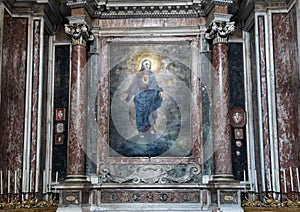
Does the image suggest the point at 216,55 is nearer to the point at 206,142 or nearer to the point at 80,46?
the point at 206,142

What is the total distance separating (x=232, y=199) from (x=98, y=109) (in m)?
3.73

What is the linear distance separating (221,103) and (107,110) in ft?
8.87

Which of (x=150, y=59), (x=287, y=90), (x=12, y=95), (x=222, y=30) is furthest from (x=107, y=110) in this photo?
(x=287, y=90)

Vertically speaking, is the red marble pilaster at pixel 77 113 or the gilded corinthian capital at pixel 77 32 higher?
the gilded corinthian capital at pixel 77 32

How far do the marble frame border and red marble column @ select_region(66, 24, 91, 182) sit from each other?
22.1 inches

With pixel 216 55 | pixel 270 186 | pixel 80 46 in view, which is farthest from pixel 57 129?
pixel 270 186

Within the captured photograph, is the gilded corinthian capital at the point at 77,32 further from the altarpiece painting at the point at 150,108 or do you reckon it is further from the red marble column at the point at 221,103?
the red marble column at the point at 221,103

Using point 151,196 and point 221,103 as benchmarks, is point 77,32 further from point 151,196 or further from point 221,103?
point 151,196

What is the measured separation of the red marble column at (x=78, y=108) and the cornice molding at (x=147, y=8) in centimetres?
75

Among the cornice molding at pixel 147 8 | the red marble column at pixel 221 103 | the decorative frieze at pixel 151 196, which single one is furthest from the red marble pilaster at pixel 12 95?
the red marble column at pixel 221 103

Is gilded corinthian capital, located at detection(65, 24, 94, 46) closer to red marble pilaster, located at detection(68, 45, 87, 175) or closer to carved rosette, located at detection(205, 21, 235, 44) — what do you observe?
red marble pilaster, located at detection(68, 45, 87, 175)

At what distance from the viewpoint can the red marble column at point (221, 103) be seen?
10.4 meters

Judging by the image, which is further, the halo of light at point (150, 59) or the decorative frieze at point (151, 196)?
the halo of light at point (150, 59)

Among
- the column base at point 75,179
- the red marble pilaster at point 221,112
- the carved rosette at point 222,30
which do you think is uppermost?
the carved rosette at point 222,30
